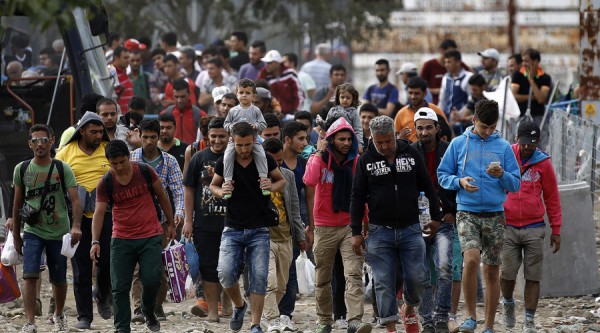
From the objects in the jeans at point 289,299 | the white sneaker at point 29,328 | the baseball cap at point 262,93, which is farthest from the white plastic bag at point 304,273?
the baseball cap at point 262,93

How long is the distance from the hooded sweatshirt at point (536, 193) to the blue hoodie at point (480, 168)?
57cm

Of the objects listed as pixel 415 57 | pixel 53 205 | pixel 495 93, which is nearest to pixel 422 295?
pixel 53 205

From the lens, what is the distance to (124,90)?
698 inches

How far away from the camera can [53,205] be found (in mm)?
11680

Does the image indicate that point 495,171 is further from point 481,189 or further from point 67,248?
point 67,248

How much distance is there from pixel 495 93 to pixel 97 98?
5.57 metres

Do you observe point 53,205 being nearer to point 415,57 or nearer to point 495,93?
point 495,93

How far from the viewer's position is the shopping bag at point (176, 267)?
11844 millimetres

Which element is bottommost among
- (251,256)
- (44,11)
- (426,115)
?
(251,256)

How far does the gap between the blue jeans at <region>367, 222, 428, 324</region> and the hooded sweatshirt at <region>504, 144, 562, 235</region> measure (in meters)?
1.04

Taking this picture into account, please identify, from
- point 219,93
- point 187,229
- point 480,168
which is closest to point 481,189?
point 480,168

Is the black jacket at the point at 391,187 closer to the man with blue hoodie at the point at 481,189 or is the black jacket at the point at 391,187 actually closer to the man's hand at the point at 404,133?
the man with blue hoodie at the point at 481,189

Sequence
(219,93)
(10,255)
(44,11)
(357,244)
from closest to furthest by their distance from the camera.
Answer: (44,11)
(357,244)
(10,255)
(219,93)

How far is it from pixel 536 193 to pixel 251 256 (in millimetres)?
2387
